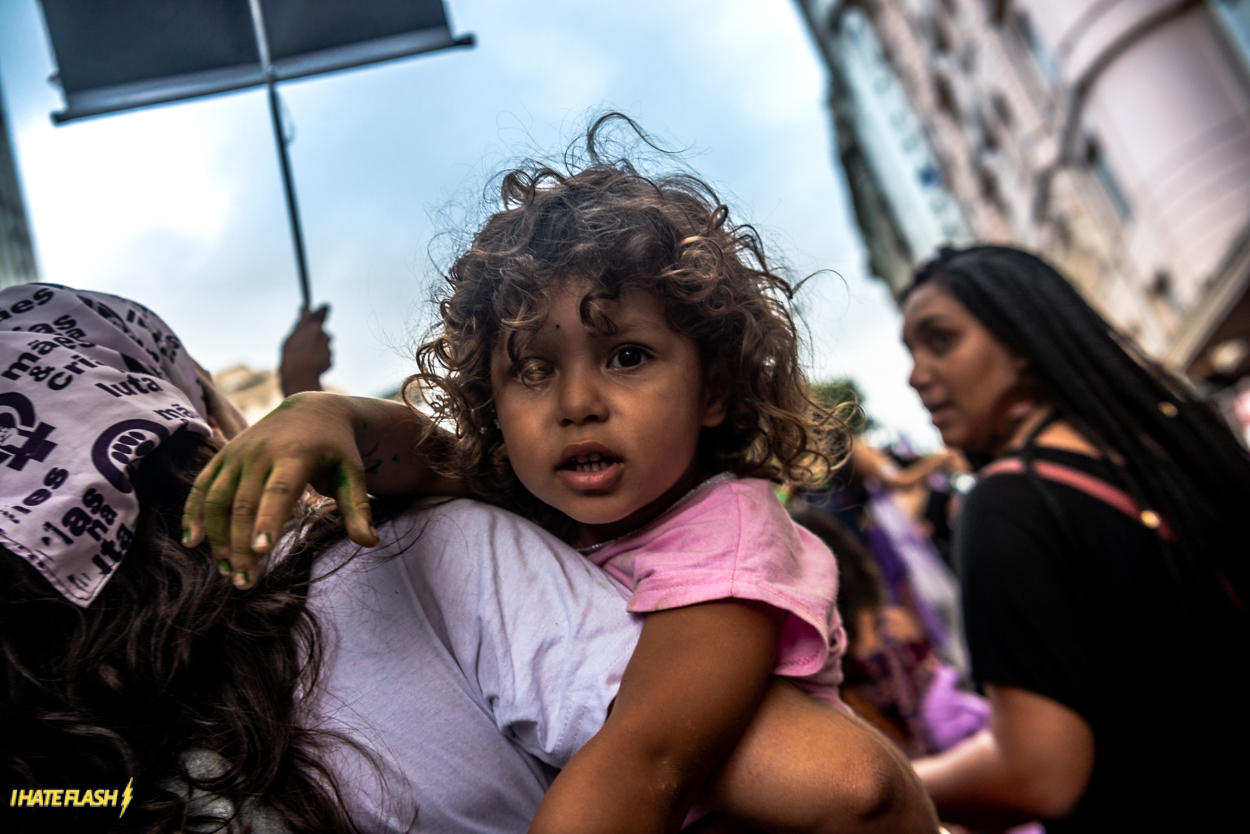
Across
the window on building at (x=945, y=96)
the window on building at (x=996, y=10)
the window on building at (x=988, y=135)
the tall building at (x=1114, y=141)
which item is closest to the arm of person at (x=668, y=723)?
the tall building at (x=1114, y=141)

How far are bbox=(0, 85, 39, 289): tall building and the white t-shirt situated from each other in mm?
749

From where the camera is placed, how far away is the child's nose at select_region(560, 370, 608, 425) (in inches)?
49.7

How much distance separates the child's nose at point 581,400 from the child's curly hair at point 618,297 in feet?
0.28

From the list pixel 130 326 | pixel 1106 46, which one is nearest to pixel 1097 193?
pixel 1106 46

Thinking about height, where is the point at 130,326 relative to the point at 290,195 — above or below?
below

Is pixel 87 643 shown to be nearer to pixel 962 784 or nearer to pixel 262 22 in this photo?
pixel 262 22

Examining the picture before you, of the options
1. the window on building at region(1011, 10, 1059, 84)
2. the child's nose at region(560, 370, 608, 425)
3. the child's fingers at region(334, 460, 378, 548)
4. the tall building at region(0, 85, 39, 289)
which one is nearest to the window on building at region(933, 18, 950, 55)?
the window on building at region(1011, 10, 1059, 84)

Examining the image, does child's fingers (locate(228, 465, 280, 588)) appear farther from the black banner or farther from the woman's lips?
the woman's lips

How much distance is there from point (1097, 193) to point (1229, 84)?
3.95m

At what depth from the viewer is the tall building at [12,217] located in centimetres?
134

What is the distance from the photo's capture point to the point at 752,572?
1153 millimetres

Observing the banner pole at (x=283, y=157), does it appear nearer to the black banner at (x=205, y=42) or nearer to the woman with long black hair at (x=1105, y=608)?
the black banner at (x=205, y=42)

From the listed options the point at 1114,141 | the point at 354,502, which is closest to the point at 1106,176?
the point at 1114,141

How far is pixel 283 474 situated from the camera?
0.94 meters
